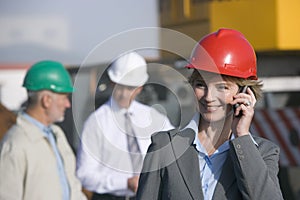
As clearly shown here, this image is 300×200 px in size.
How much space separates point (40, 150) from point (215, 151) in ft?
5.53

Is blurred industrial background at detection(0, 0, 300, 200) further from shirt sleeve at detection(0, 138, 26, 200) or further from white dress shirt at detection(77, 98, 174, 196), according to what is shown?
shirt sleeve at detection(0, 138, 26, 200)

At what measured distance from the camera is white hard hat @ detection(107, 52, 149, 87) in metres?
5.09

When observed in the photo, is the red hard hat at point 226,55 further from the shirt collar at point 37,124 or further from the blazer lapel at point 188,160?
the shirt collar at point 37,124

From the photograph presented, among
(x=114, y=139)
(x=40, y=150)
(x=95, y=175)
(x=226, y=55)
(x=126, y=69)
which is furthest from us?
(x=126, y=69)

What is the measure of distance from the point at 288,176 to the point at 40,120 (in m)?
3.72

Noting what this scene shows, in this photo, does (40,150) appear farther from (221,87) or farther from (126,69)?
(221,87)

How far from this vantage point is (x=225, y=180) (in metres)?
3.09

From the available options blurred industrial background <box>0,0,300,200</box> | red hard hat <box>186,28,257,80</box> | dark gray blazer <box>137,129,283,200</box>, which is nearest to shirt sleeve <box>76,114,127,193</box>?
blurred industrial background <box>0,0,300,200</box>

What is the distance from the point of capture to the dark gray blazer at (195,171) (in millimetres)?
3002

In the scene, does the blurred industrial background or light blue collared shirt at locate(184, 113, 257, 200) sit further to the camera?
the blurred industrial background

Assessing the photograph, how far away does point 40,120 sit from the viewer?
4.84 meters

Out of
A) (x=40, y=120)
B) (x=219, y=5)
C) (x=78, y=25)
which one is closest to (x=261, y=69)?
(x=219, y=5)

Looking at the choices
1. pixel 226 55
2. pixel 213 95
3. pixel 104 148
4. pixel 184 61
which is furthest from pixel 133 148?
pixel 184 61

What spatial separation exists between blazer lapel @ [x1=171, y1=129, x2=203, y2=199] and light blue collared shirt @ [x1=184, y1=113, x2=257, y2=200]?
0.08ft
